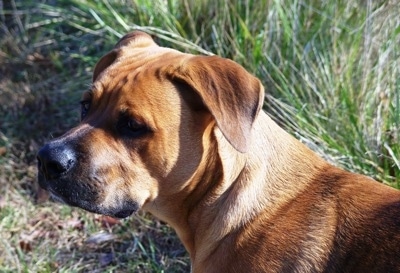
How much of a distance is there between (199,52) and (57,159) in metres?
2.73

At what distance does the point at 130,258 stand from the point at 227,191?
161cm

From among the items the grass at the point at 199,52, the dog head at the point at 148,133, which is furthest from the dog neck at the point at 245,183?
the grass at the point at 199,52

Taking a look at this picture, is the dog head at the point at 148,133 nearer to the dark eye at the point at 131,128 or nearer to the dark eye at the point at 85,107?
the dark eye at the point at 131,128

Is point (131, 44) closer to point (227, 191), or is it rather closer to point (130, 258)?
point (227, 191)

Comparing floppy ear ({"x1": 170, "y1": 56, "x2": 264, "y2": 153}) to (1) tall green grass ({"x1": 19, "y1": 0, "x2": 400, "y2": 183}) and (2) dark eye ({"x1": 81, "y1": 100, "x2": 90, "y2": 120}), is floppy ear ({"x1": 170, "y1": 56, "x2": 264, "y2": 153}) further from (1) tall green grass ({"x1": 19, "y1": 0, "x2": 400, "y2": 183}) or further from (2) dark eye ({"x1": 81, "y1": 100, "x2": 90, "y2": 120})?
(1) tall green grass ({"x1": 19, "y1": 0, "x2": 400, "y2": 183})

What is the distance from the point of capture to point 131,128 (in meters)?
3.37

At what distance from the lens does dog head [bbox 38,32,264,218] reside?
3.25 meters

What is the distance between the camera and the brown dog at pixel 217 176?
322cm

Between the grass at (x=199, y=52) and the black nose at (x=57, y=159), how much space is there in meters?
1.54

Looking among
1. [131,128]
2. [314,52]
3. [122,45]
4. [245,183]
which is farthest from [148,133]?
[314,52]

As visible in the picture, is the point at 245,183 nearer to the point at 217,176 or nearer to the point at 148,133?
the point at 217,176

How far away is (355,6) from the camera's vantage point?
570cm

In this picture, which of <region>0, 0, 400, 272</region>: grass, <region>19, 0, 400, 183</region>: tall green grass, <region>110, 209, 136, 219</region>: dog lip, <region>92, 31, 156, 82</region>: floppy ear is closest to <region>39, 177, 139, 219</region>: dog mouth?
<region>110, 209, 136, 219</region>: dog lip

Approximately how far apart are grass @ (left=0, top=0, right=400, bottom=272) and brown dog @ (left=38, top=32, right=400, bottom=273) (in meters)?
1.18
